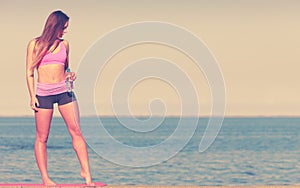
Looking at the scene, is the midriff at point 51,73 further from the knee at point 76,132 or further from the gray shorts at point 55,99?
the knee at point 76,132

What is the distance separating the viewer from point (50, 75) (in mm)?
11625

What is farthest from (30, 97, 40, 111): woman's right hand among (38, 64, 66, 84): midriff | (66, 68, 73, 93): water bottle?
(66, 68, 73, 93): water bottle

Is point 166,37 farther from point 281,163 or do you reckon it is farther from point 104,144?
point 104,144

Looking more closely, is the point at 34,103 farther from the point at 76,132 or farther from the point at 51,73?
the point at 76,132

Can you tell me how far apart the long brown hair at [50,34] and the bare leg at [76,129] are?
32.4 inches

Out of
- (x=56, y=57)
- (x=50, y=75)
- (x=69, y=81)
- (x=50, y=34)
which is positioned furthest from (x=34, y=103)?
(x=50, y=34)

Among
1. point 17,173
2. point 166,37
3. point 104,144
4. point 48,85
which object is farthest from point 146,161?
point 48,85

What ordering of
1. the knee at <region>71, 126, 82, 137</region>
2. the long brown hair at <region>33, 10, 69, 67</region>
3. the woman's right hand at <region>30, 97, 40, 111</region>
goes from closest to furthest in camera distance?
the long brown hair at <region>33, 10, 69, 67</region> < the woman's right hand at <region>30, 97, 40, 111</region> < the knee at <region>71, 126, 82, 137</region>

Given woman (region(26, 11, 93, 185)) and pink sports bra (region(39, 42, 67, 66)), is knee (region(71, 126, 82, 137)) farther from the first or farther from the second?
pink sports bra (region(39, 42, 67, 66))

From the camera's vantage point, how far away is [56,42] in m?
11.7

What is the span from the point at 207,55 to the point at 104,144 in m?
74.5

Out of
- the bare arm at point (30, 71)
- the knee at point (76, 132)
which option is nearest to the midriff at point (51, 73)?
the bare arm at point (30, 71)

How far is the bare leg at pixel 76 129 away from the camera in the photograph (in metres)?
11.8

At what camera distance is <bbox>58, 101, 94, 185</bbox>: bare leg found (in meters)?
11.8
